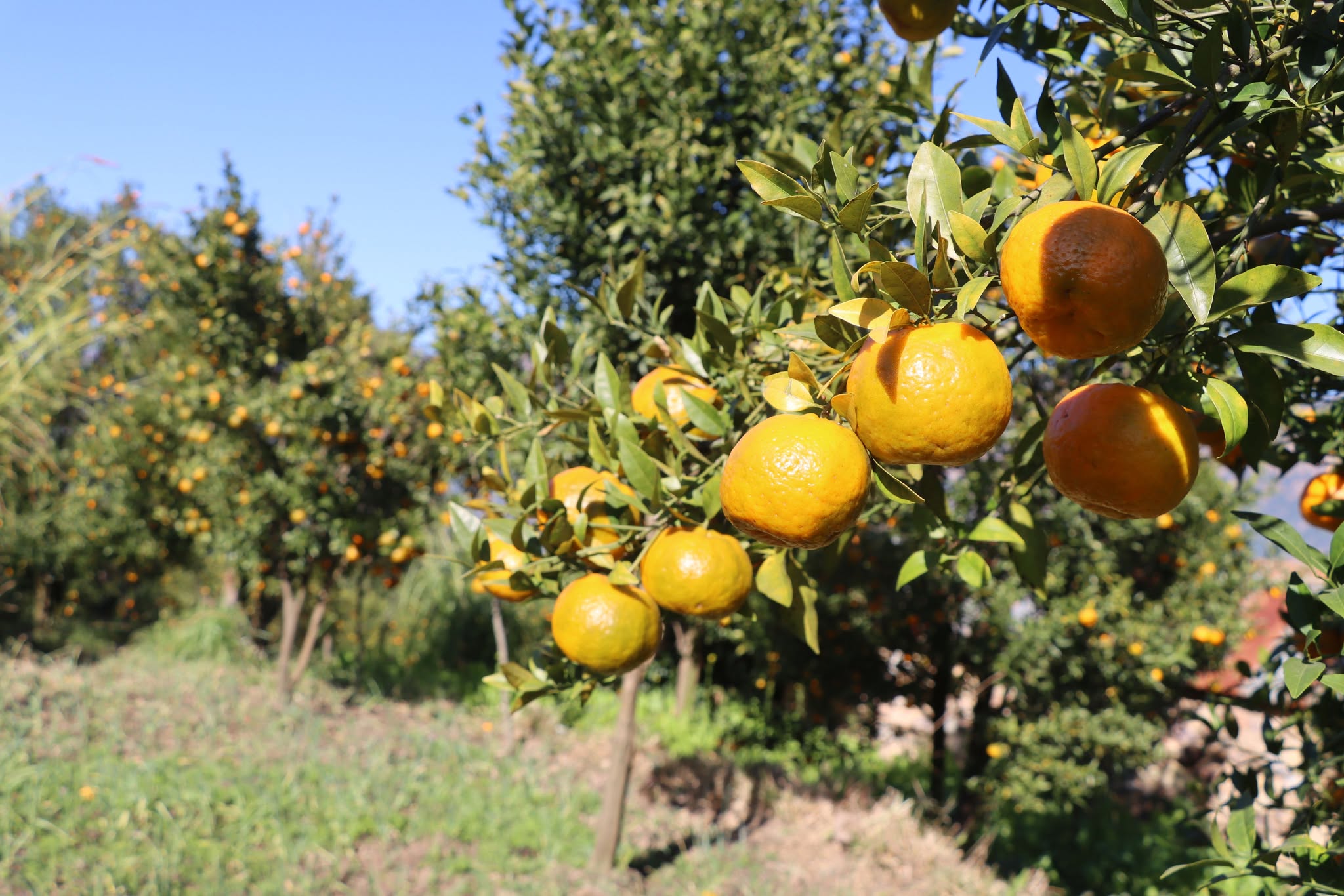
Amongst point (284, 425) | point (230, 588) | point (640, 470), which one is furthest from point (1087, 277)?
point (230, 588)

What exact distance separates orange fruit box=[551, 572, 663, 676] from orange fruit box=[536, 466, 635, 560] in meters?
0.05

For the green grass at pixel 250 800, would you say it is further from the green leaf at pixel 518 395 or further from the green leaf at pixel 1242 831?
the green leaf at pixel 1242 831

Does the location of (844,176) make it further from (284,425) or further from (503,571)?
(284,425)

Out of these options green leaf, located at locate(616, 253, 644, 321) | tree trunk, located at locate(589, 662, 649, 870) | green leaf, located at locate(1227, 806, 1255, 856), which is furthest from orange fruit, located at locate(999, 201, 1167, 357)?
tree trunk, located at locate(589, 662, 649, 870)

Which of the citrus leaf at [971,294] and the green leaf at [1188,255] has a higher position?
the green leaf at [1188,255]

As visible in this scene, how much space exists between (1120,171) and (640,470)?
1.81 ft

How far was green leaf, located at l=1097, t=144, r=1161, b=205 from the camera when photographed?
27.1 inches

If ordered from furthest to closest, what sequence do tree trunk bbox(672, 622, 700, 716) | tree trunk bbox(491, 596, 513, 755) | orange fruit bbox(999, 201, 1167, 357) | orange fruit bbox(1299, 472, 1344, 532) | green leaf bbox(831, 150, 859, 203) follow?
tree trunk bbox(672, 622, 700, 716) → tree trunk bbox(491, 596, 513, 755) → orange fruit bbox(1299, 472, 1344, 532) → green leaf bbox(831, 150, 859, 203) → orange fruit bbox(999, 201, 1167, 357)

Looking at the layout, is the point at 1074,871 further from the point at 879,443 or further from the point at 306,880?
the point at 879,443

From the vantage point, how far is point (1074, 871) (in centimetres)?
477

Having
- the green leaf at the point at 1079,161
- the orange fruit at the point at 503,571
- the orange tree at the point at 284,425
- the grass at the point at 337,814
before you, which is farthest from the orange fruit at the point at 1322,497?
the orange tree at the point at 284,425

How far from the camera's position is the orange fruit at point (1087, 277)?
60 centimetres

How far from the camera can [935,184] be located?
72 centimetres

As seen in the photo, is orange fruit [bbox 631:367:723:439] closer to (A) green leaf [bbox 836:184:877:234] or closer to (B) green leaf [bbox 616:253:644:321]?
(B) green leaf [bbox 616:253:644:321]
